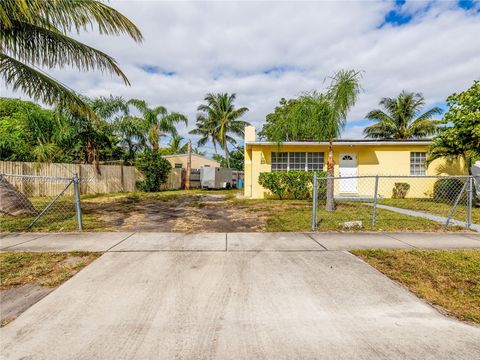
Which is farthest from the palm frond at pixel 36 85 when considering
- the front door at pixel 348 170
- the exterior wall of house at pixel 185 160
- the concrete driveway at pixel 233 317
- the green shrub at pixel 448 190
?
the exterior wall of house at pixel 185 160

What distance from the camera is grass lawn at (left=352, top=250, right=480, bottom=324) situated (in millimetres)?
3178

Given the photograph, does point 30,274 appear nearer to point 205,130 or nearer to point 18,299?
point 18,299

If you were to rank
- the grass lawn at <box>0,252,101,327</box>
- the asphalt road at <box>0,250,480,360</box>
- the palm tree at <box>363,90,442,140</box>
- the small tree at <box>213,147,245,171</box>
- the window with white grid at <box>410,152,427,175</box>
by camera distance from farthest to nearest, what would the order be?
the small tree at <box>213,147,245,171</box> → the palm tree at <box>363,90,442,140</box> → the window with white grid at <box>410,152,427,175</box> → the grass lawn at <box>0,252,101,327</box> → the asphalt road at <box>0,250,480,360</box>

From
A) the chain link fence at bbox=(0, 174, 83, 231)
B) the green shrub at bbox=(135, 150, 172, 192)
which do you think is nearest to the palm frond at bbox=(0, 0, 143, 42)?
the chain link fence at bbox=(0, 174, 83, 231)

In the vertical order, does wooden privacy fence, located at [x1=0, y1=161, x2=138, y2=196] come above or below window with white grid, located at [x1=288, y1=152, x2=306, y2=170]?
below

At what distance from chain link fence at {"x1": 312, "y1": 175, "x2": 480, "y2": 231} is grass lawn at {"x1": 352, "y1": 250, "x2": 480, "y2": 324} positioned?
206 cm

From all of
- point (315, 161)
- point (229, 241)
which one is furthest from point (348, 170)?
point (229, 241)

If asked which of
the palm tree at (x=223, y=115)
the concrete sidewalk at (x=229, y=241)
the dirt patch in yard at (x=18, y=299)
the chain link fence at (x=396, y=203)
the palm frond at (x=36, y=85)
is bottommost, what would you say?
the dirt patch in yard at (x=18, y=299)

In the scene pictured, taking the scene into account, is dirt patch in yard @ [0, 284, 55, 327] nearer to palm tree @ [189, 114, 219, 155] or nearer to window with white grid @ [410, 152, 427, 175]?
window with white grid @ [410, 152, 427, 175]

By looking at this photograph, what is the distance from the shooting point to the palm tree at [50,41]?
595cm

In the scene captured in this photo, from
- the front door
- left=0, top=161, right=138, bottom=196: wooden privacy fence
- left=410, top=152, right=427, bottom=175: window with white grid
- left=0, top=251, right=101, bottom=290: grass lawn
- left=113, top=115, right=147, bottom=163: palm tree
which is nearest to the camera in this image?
left=0, top=251, right=101, bottom=290: grass lawn

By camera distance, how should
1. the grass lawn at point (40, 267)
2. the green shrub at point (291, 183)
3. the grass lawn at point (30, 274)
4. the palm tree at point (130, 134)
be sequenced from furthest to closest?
1. the palm tree at point (130, 134)
2. the green shrub at point (291, 183)
3. the grass lawn at point (40, 267)
4. the grass lawn at point (30, 274)

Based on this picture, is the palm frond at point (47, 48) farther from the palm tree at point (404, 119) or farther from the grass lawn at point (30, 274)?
the palm tree at point (404, 119)

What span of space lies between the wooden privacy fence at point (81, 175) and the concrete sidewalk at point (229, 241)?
32.9ft
